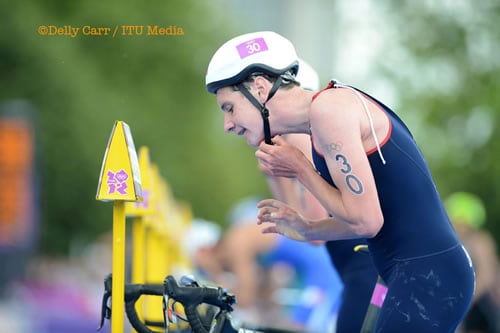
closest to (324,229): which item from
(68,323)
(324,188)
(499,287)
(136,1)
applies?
(324,188)

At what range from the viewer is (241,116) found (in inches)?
157

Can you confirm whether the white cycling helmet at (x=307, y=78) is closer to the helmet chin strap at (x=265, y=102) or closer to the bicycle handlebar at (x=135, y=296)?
the helmet chin strap at (x=265, y=102)

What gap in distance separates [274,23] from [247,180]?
4868 centimetres

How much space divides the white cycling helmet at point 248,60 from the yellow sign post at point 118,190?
1.59 feet

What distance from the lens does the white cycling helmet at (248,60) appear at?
3.95m

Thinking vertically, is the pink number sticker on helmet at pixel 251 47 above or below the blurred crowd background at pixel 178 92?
below

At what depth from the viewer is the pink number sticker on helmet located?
3969 mm

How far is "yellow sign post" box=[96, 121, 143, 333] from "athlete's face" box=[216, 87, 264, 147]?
0.47 metres

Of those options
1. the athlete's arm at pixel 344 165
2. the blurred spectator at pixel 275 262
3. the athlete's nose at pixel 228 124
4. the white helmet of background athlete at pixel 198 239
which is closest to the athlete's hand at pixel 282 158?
the athlete's arm at pixel 344 165

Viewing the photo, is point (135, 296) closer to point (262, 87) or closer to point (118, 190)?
point (118, 190)

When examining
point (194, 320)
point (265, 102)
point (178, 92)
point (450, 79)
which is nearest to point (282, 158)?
point (265, 102)

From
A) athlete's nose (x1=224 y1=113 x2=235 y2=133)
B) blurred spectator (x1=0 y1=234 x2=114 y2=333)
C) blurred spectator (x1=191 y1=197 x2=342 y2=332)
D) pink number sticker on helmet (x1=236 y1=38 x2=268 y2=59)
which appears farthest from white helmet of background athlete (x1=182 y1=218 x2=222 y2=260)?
pink number sticker on helmet (x1=236 y1=38 x2=268 y2=59)

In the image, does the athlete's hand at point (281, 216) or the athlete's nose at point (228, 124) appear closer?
the athlete's nose at point (228, 124)

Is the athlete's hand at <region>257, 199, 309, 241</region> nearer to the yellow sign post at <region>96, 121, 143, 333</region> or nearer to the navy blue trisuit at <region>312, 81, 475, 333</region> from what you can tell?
the navy blue trisuit at <region>312, 81, 475, 333</region>
